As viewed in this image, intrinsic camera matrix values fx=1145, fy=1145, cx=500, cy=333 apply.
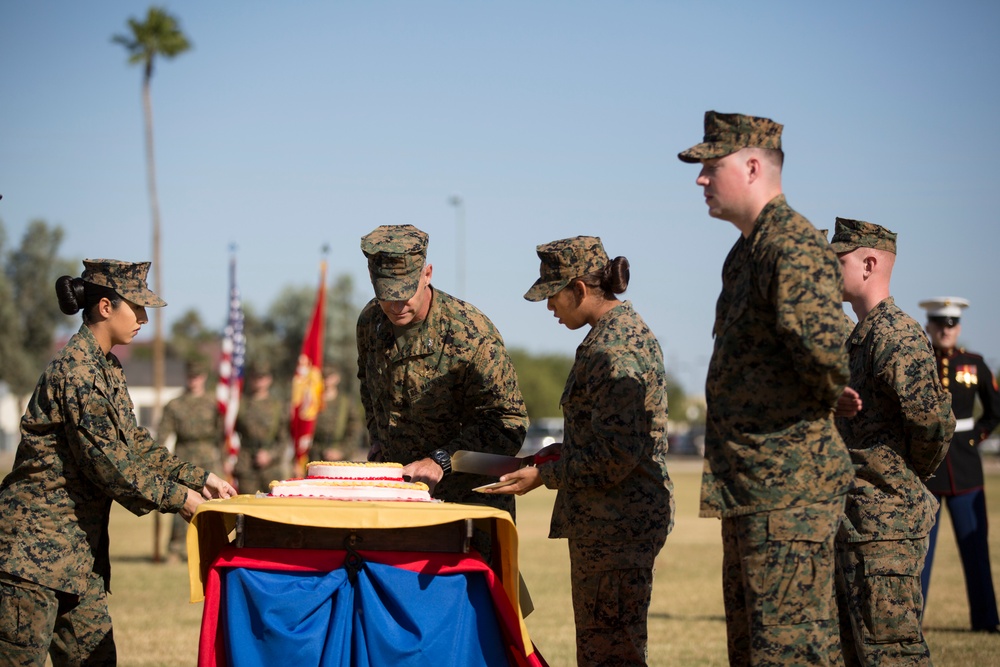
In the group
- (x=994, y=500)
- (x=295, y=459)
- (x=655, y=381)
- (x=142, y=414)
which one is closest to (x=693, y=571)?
(x=295, y=459)

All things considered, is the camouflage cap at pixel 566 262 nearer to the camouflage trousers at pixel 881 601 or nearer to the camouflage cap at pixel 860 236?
the camouflage cap at pixel 860 236

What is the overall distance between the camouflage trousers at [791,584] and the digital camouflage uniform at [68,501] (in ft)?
9.02

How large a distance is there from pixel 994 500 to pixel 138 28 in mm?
31826

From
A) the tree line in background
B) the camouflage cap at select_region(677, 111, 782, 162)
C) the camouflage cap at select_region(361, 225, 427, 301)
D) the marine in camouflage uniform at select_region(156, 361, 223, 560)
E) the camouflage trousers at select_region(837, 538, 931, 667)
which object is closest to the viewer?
the camouflage cap at select_region(677, 111, 782, 162)

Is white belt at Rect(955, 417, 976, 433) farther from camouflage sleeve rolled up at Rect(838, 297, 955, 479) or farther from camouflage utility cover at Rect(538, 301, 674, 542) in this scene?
camouflage utility cover at Rect(538, 301, 674, 542)

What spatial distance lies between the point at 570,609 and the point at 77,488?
17.8 feet

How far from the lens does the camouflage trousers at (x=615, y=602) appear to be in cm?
471

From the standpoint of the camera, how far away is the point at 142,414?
82.1 meters

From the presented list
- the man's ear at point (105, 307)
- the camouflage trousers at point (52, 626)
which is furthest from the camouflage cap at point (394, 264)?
the camouflage trousers at point (52, 626)

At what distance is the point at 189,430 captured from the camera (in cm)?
1409

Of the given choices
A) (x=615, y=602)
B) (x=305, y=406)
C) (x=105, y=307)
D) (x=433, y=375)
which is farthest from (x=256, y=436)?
(x=615, y=602)

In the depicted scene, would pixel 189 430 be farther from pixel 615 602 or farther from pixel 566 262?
pixel 615 602

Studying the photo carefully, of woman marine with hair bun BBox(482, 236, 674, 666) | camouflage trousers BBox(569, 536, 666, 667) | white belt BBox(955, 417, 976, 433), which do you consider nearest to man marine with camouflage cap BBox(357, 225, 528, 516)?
woman marine with hair bun BBox(482, 236, 674, 666)

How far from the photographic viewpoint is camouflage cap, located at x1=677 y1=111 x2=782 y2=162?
4164 mm
